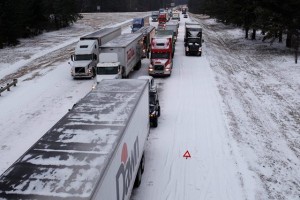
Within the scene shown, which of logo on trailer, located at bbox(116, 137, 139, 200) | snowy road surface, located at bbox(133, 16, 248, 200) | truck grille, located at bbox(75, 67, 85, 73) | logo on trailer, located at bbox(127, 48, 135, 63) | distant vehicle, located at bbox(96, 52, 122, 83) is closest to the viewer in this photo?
logo on trailer, located at bbox(116, 137, 139, 200)

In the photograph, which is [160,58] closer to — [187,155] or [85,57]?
[85,57]

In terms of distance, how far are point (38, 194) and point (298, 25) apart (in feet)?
136

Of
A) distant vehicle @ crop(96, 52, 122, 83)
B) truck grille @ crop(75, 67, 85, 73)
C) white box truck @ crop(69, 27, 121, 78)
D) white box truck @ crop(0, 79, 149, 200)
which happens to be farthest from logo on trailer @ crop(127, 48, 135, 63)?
white box truck @ crop(0, 79, 149, 200)

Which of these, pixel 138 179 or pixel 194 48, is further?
pixel 194 48

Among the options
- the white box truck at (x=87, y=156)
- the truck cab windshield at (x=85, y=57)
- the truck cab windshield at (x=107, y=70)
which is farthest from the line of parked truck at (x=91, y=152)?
the truck cab windshield at (x=85, y=57)

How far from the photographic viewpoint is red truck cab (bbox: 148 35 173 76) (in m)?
32.6

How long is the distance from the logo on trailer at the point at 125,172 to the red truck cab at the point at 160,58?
20967 millimetres

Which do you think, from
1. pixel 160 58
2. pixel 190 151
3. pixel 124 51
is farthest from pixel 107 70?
pixel 190 151

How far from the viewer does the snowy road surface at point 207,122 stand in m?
14.7

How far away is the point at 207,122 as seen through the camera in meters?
21.6

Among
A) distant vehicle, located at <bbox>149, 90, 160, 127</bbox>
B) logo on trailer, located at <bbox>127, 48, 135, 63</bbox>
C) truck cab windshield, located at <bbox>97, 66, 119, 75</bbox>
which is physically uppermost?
logo on trailer, located at <bbox>127, 48, 135, 63</bbox>

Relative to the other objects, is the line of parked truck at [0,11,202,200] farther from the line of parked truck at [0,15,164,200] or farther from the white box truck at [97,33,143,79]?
the white box truck at [97,33,143,79]

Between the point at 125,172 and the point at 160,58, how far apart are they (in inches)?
937

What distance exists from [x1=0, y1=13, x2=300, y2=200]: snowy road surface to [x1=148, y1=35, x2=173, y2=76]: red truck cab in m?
1.07
